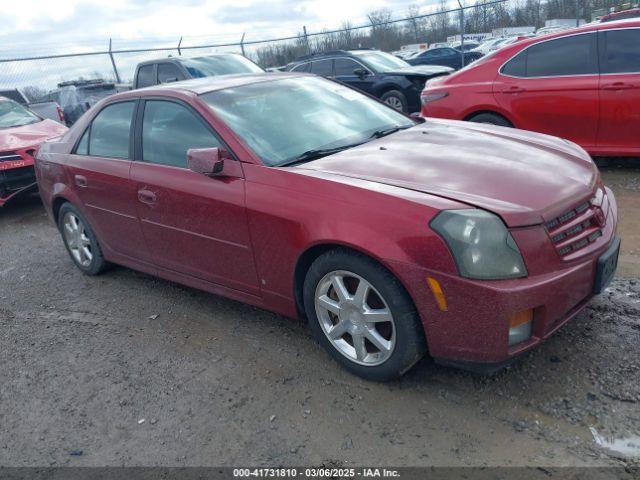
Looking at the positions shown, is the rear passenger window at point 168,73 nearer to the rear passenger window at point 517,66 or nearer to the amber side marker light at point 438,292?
the rear passenger window at point 517,66

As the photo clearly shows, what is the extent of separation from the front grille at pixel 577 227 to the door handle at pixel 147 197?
2502 mm

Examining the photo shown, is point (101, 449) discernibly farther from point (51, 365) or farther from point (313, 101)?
point (313, 101)

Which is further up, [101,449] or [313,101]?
[313,101]

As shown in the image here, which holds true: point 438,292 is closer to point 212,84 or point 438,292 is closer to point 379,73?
point 212,84

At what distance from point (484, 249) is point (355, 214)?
64 centimetres

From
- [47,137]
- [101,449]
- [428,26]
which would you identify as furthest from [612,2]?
[101,449]

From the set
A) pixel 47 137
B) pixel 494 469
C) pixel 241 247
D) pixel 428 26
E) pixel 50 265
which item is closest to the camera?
pixel 494 469

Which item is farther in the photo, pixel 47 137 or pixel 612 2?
pixel 612 2

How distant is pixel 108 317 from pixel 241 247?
1531mm

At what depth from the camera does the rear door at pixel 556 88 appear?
19.1ft

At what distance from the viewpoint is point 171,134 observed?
151 inches

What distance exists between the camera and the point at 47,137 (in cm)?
794

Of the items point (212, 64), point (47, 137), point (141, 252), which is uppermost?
point (212, 64)

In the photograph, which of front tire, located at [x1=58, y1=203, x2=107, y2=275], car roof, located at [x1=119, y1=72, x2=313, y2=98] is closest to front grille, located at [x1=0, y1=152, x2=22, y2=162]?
front tire, located at [x1=58, y1=203, x2=107, y2=275]
